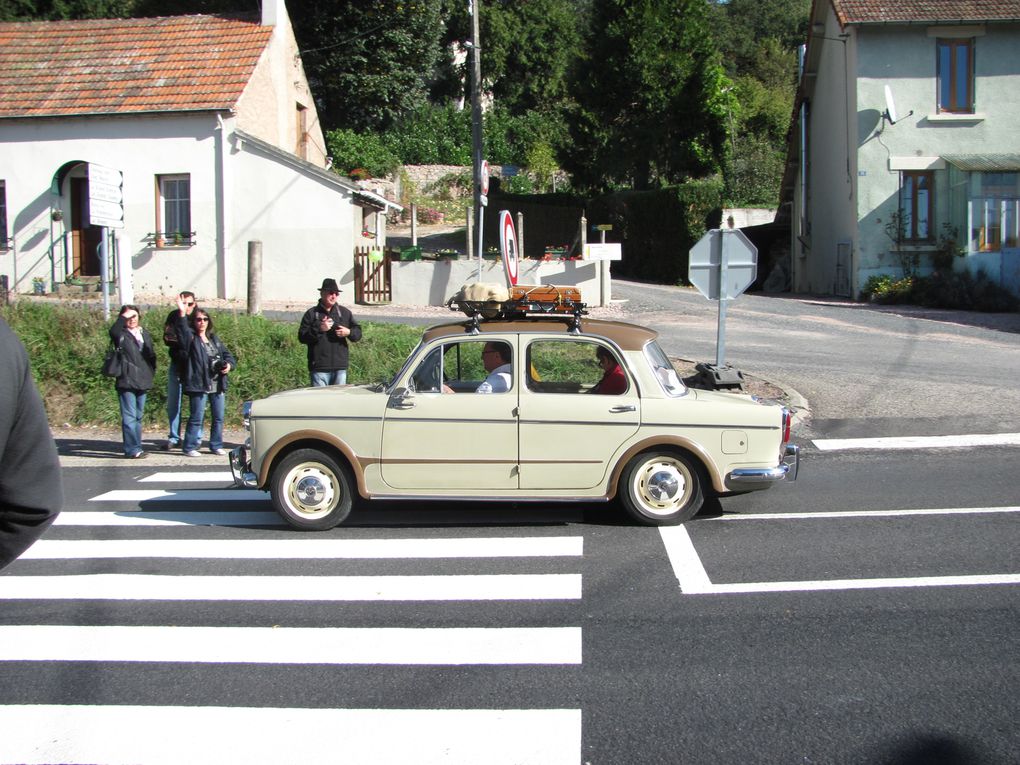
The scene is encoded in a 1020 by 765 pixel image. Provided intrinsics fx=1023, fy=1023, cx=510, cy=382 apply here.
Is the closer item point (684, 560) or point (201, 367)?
point (684, 560)

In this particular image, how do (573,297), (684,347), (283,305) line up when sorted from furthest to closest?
(283,305)
(684,347)
(573,297)

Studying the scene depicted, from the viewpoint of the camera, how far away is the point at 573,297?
355 inches

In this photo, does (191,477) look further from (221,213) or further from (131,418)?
(221,213)

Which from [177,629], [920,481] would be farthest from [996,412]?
[177,629]

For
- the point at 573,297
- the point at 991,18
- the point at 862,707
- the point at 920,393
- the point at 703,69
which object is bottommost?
the point at 862,707

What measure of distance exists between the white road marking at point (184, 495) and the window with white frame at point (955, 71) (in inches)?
→ 858

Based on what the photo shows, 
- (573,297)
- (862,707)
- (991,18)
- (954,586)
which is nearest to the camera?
(862,707)

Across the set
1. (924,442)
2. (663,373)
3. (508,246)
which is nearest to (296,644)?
(663,373)

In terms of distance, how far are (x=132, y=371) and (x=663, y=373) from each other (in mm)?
5938

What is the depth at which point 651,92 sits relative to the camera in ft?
130

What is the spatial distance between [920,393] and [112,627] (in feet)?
35.2

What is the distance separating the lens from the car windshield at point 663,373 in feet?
25.3

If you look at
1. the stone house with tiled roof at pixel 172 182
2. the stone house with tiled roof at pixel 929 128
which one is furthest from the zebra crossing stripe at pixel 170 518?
the stone house with tiled roof at pixel 929 128

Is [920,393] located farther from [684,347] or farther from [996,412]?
[684,347]
